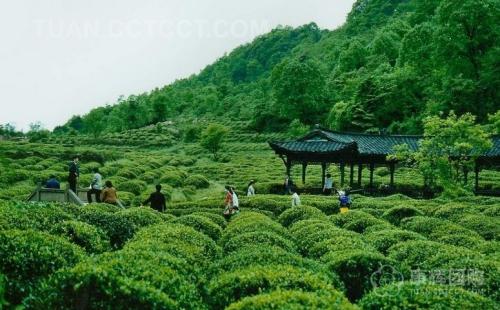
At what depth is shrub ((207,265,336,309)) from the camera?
303 inches

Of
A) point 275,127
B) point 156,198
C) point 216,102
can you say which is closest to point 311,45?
point 216,102

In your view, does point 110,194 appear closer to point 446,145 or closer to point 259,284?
point 259,284

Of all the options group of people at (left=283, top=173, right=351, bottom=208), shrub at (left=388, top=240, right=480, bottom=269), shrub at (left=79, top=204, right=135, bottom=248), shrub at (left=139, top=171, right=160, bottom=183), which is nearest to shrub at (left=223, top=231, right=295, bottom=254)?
shrub at (left=388, top=240, right=480, bottom=269)

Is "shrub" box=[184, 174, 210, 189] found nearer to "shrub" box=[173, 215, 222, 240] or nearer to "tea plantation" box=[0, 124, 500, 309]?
"tea plantation" box=[0, 124, 500, 309]

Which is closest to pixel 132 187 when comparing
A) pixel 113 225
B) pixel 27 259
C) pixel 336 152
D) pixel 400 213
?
pixel 336 152

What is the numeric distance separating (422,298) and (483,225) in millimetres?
12436

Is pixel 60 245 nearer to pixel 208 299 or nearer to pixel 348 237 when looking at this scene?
pixel 208 299

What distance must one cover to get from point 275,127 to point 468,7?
1767 inches

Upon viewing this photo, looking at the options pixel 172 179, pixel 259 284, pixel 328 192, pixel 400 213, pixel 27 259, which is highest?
pixel 27 259

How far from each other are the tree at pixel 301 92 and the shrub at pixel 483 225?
210 feet

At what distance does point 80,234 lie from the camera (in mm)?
11547

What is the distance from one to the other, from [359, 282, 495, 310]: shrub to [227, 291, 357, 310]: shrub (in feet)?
2.66

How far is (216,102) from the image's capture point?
12544cm

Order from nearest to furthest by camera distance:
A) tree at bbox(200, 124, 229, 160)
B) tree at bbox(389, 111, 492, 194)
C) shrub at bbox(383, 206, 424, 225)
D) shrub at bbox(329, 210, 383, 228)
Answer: shrub at bbox(329, 210, 383, 228) → shrub at bbox(383, 206, 424, 225) → tree at bbox(389, 111, 492, 194) → tree at bbox(200, 124, 229, 160)
